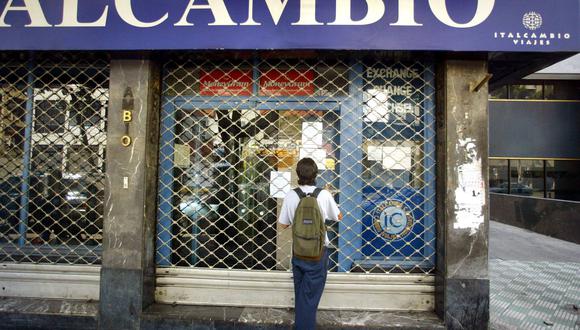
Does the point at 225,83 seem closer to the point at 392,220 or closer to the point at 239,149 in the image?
the point at 239,149

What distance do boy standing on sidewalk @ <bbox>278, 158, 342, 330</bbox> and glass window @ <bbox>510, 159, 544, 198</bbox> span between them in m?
14.1

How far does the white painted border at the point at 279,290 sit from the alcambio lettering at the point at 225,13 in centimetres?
285

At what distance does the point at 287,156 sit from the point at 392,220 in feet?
4.95

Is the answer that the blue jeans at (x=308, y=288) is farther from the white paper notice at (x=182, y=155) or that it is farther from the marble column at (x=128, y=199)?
the white paper notice at (x=182, y=155)

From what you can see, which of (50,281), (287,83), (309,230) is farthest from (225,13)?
(50,281)

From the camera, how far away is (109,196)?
162 inches

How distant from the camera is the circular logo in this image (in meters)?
A: 3.77

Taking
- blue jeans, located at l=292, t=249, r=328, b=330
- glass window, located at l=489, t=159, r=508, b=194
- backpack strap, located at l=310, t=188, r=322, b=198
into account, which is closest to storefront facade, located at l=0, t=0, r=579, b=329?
blue jeans, located at l=292, t=249, r=328, b=330

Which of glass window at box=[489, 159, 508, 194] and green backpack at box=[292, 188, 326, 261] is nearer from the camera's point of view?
green backpack at box=[292, 188, 326, 261]

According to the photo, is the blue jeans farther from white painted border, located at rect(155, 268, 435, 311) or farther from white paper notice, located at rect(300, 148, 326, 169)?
white paper notice, located at rect(300, 148, 326, 169)

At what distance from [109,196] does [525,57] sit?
16.1 ft

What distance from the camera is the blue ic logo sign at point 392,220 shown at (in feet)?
14.4

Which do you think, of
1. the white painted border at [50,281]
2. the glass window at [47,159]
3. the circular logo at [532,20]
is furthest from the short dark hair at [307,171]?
the glass window at [47,159]

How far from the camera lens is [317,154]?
178 inches
